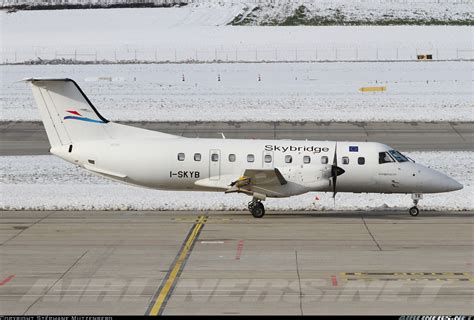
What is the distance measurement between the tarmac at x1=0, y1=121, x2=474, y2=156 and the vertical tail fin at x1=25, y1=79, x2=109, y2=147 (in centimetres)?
1219

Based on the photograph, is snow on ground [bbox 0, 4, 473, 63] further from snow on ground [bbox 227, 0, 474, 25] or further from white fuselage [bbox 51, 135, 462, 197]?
white fuselage [bbox 51, 135, 462, 197]

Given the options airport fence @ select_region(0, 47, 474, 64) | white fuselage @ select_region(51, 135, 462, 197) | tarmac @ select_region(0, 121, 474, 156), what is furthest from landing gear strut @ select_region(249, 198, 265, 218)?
airport fence @ select_region(0, 47, 474, 64)

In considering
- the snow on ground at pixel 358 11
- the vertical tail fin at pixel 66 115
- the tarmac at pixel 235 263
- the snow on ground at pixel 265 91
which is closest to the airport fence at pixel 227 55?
the snow on ground at pixel 265 91

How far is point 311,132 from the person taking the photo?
46.2m

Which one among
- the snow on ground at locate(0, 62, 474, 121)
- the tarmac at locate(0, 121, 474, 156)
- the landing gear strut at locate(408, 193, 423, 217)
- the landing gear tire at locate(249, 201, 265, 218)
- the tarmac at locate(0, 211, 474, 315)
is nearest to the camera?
the tarmac at locate(0, 211, 474, 315)

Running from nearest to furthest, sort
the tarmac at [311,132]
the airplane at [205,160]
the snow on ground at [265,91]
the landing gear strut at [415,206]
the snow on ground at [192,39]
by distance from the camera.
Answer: the airplane at [205,160] → the landing gear strut at [415,206] → the tarmac at [311,132] → the snow on ground at [265,91] → the snow on ground at [192,39]

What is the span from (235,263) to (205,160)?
25.6 feet

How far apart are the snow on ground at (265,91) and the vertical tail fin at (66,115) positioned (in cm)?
2256

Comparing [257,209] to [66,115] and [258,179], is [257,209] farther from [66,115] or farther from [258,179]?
[66,115]

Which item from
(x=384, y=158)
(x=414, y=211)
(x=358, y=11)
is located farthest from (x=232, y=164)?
(x=358, y=11)

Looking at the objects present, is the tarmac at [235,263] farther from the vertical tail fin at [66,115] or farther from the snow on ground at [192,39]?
the snow on ground at [192,39]

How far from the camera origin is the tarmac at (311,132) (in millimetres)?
43062

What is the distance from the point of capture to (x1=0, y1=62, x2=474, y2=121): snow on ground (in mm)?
53469

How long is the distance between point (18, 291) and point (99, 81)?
5086 cm
